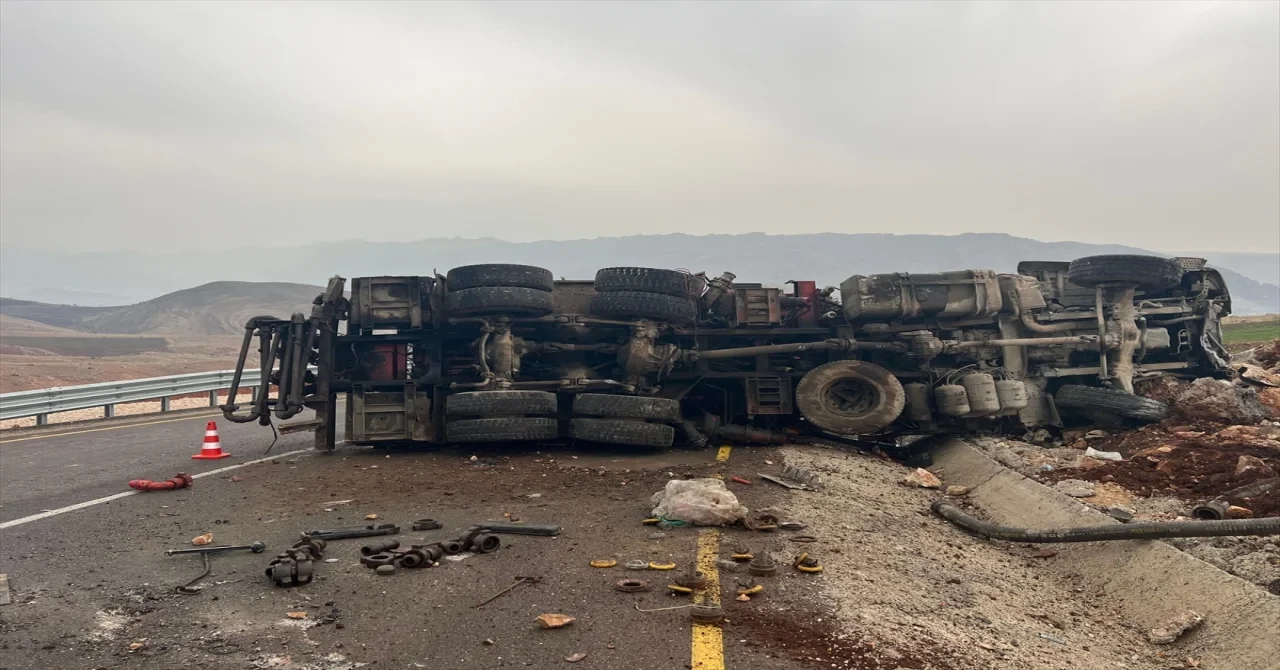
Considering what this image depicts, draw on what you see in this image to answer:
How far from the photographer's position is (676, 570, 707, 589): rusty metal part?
142 inches

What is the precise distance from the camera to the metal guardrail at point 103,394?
1161 cm

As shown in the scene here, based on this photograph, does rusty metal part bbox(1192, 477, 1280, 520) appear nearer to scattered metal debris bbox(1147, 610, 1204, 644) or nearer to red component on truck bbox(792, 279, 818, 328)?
scattered metal debris bbox(1147, 610, 1204, 644)

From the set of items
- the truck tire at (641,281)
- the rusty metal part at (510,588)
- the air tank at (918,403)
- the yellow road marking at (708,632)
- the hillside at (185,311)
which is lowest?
the rusty metal part at (510,588)

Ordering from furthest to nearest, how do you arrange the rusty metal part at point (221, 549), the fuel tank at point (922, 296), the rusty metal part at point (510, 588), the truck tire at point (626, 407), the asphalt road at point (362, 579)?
the fuel tank at point (922, 296) < the truck tire at point (626, 407) < the rusty metal part at point (221, 549) < the rusty metal part at point (510, 588) < the asphalt road at point (362, 579)

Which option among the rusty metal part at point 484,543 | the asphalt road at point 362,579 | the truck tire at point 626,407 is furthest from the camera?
the truck tire at point 626,407

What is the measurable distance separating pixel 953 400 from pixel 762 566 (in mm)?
5285

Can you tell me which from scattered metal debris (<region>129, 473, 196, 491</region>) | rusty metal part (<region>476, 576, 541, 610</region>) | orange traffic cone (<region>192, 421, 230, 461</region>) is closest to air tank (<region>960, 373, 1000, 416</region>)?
rusty metal part (<region>476, 576, 541, 610</region>)

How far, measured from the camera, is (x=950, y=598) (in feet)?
12.4

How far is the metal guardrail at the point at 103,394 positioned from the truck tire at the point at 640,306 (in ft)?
20.1

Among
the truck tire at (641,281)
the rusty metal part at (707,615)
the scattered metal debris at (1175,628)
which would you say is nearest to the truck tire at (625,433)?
the truck tire at (641,281)

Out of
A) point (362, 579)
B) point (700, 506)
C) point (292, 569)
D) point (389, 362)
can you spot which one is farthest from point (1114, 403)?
point (292, 569)

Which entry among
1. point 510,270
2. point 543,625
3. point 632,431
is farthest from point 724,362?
point 543,625

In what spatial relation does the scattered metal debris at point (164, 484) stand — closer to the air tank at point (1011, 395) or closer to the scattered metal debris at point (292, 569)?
the scattered metal debris at point (292, 569)

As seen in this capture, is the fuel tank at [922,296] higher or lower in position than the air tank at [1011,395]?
higher
